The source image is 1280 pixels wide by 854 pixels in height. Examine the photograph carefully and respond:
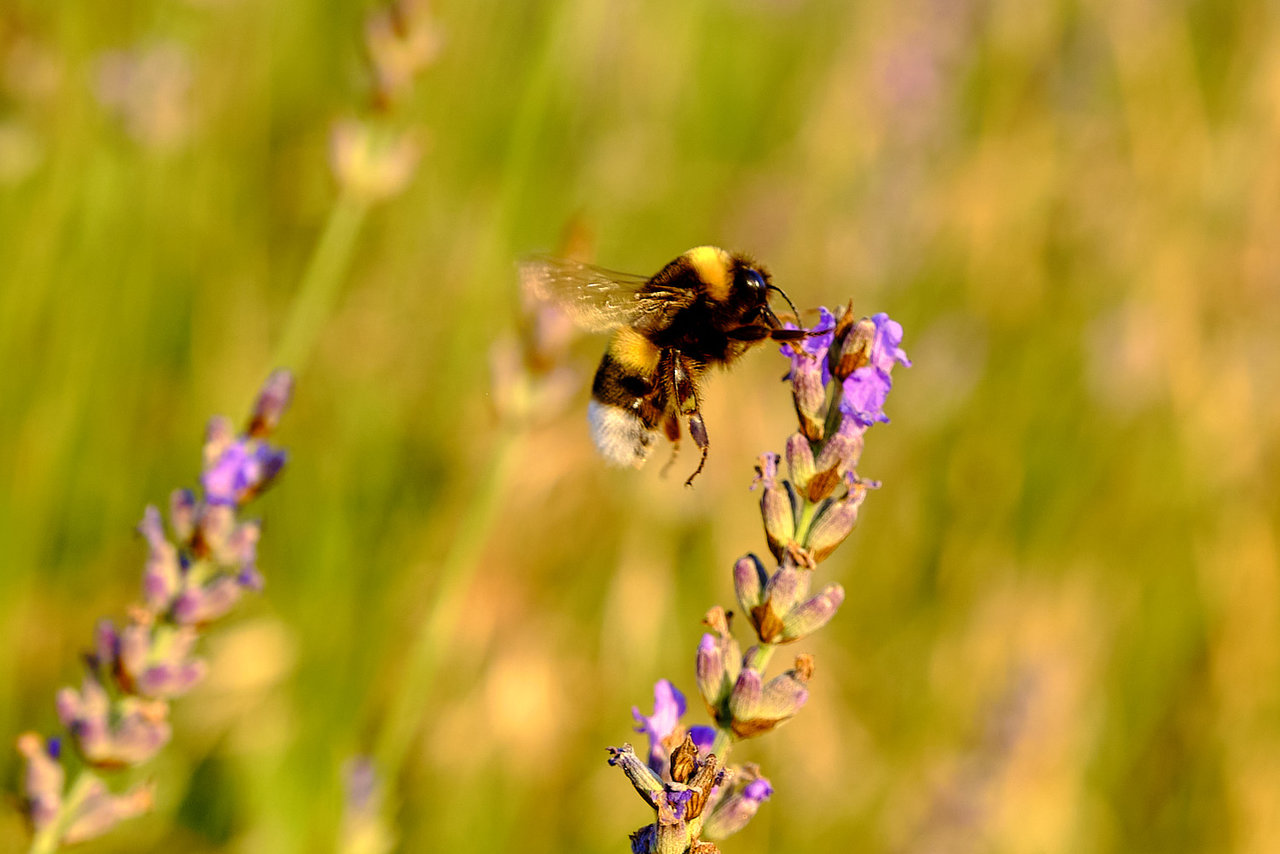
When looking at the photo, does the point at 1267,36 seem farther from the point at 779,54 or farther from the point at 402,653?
the point at 402,653

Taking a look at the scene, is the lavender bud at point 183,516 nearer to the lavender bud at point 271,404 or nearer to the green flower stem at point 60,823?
the lavender bud at point 271,404

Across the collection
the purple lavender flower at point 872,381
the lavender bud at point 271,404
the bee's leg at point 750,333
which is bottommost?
the purple lavender flower at point 872,381

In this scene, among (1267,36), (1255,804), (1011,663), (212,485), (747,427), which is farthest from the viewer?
(1267,36)

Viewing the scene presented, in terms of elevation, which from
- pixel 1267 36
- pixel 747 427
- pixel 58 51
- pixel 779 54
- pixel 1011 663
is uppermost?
pixel 779 54

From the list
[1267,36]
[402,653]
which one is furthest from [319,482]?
[1267,36]

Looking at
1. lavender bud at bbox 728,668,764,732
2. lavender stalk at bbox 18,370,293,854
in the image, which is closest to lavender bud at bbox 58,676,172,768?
lavender stalk at bbox 18,370,293,854

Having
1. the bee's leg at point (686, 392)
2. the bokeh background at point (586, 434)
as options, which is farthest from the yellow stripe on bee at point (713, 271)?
the bokeh background at point (586, 434)

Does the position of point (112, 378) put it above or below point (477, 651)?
above

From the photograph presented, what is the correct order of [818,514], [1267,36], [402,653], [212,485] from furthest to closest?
1. [1267,36]
2. [402,653]
3. [212,485]
4. [818,514]
